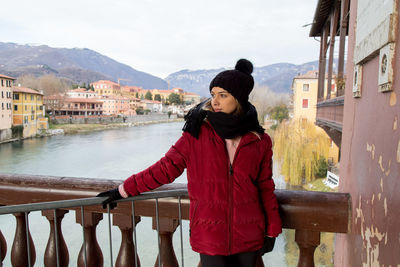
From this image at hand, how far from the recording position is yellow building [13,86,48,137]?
1590 inches

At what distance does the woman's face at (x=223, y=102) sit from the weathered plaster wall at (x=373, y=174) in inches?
20.7

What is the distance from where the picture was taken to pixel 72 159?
2852 centimetres

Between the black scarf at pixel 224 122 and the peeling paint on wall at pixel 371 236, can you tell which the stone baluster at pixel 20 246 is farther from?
the peeling paint on wall at pixel 371 236

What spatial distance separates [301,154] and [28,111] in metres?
36.3

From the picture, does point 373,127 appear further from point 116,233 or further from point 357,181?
point 116,233

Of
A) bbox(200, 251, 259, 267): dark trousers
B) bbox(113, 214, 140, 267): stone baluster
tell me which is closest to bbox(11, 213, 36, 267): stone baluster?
bbox(113, 214, 140, 267): stone baluster

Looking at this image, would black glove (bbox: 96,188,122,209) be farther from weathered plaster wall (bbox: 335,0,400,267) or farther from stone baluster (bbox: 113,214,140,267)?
weathered plaster wall (bbox: 335,0,400,267)

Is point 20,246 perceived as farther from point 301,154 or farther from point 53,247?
point 301,154

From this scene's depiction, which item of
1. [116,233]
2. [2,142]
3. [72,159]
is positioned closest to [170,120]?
[2,142]

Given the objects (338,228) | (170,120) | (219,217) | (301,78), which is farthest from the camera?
(170,120)

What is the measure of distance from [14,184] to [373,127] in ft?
5.52

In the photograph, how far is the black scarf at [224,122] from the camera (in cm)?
121

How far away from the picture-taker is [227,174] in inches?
48.3

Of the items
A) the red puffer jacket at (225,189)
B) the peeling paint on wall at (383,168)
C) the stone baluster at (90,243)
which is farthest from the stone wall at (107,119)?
the peeling paint on wall at (383,168)
